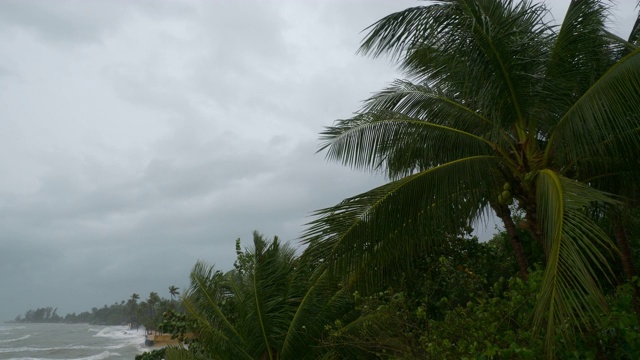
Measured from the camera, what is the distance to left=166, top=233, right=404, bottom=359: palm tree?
35.5 ft

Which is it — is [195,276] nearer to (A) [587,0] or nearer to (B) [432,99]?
(B) [432,99]

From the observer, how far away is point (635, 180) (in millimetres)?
7316

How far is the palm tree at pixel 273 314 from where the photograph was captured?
426 inches

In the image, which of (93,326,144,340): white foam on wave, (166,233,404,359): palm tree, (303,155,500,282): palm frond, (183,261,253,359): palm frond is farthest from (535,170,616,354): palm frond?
(93,326,144,340): white foam on wave

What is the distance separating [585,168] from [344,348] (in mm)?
5400

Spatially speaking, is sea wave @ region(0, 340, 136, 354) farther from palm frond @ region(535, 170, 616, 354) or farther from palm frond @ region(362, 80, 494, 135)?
palm frond @ region(535, 170, 616, 354)

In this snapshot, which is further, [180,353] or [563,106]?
[180,353]

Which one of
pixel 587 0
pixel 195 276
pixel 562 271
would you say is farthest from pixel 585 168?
pixel 195 276

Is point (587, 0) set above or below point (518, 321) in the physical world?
above

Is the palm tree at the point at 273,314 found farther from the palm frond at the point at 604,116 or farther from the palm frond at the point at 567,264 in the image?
the palm frond at the point at 567,264

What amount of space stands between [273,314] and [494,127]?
609cm

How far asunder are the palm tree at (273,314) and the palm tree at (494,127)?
372 cm

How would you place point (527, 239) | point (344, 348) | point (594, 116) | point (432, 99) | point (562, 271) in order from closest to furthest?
point (562, 271) → point (594, 116) → point (432, 99) → point (344, 348) → point (527, 239)

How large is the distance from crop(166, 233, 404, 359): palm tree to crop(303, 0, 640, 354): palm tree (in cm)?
372
